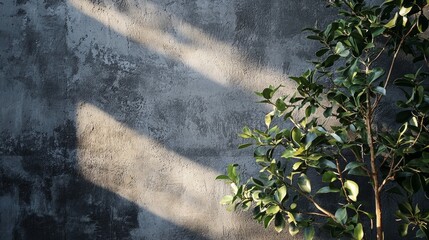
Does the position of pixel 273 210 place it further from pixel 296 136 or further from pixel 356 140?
pixel 356 140

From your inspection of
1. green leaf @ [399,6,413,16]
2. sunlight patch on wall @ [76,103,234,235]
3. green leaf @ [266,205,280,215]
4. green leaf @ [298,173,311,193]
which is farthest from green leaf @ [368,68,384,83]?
sunlight patch on wall @ [76,103,234,235]

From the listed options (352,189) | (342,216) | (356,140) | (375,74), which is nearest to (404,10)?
(375,74)

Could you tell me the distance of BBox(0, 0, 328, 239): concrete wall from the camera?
A: 2.67m

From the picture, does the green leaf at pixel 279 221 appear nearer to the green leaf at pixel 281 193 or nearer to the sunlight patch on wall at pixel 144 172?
the green leaf at pixel 281 193

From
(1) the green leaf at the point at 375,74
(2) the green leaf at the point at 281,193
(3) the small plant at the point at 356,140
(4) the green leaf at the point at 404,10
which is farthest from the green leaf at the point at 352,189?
(4) the green leaf at the point at 404,10

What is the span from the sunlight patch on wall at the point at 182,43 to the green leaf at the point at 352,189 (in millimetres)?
889

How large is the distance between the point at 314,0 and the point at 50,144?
5.65 ft

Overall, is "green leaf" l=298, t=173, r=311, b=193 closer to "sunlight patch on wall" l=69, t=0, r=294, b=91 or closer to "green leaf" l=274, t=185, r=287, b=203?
"green leaf" l=274, t=185, r=287, b=203

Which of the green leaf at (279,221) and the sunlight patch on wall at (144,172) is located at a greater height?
the green leaf at (279,221)

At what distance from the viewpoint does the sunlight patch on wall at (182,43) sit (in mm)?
2670

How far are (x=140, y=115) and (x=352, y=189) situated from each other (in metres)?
1.29

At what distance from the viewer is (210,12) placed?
2686 millimetres

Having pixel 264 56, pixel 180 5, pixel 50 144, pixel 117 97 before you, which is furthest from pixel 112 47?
pixel 264 56

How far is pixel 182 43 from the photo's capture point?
8.80ft
